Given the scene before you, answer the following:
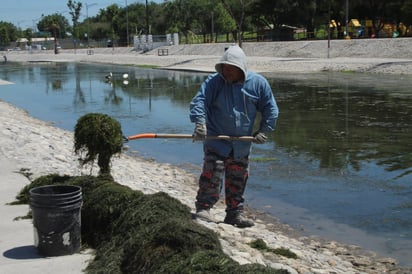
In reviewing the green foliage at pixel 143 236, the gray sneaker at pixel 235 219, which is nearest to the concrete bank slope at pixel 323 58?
the gray sneaker at pixel 235 219

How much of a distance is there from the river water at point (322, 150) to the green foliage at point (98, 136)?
279cm

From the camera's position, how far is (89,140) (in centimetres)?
767

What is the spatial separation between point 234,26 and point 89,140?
286 ft

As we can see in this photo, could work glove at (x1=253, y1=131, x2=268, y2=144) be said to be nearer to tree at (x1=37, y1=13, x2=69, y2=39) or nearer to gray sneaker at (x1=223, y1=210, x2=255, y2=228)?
gray sneaker at (x1=223, y1=210, x2=255, y2=228)

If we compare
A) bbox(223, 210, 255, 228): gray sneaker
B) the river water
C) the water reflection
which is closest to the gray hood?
bbox(223, 210, 255, 228): gray sneaker

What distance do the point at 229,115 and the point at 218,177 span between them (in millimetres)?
715

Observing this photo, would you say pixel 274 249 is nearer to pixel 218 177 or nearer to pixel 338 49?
pixel 218 177

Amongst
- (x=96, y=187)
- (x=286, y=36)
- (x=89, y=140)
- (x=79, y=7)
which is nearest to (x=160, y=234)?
(x=96, y=187)

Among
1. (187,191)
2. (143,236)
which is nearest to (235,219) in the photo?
(143,236)

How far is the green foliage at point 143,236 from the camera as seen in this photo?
4.63 metres

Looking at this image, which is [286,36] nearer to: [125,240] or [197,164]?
[197,164]

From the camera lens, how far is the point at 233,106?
275 inches

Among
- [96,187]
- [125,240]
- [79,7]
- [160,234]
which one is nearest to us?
[160,234]

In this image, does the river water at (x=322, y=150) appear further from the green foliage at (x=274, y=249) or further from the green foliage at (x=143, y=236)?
the green foliage at (x=143, y=236)
